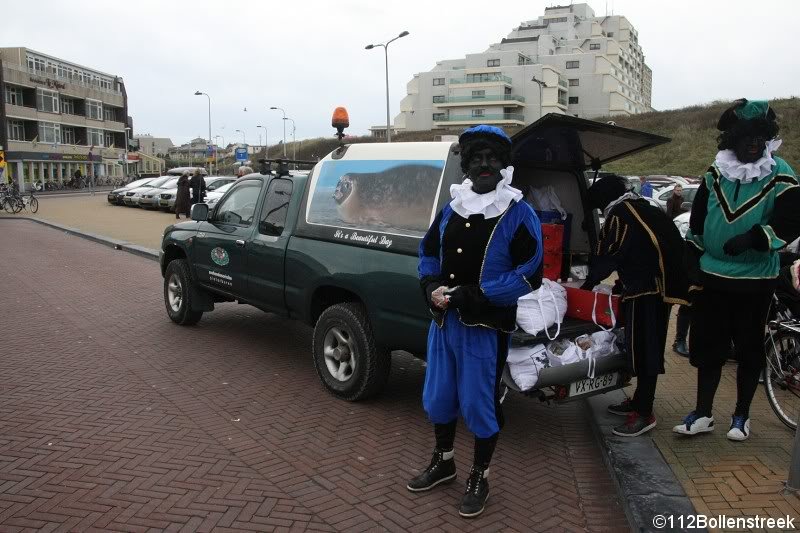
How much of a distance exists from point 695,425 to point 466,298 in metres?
2.14

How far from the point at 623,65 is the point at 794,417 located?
117523 mm

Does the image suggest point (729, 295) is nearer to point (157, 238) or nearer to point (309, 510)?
point (309, 510)

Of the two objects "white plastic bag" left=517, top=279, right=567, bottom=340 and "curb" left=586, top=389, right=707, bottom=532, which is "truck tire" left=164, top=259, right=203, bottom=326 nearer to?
"white plastic bag" left=517, top=279, right=567, bottom=340

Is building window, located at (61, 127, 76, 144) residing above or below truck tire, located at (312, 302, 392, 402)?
above

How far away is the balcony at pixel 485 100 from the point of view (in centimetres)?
9038

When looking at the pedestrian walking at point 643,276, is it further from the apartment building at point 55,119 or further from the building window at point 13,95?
the building window at point 13,95

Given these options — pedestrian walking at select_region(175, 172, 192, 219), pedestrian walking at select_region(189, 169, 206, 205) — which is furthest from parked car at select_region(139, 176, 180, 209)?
pedestrian walking at select_region(189, 169, 206, 205)

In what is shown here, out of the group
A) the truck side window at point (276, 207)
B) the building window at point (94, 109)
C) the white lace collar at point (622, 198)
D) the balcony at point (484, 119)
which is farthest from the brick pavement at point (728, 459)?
the balcony at point (484, 119)

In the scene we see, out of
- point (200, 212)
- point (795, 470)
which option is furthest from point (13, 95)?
point (795, 470)

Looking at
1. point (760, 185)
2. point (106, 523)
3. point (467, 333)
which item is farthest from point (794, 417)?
point (106, 523)

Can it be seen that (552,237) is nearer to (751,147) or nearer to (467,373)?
(751,147)

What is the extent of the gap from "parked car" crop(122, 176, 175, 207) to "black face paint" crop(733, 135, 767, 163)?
2906 cm

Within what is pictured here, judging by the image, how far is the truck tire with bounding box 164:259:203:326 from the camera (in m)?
7.54

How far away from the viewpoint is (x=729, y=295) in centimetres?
424
